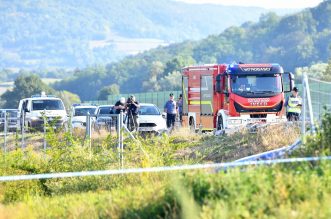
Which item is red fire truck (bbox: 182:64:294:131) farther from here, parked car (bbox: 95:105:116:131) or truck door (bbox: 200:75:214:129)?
parked car (bbox: 95:105:116:131)

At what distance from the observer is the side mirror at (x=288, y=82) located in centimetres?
3315

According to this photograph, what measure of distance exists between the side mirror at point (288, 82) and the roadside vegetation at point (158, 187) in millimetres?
9289

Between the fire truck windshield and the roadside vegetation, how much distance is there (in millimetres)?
9778

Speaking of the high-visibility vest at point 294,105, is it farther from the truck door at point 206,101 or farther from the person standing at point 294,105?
the truck door at point 206,101

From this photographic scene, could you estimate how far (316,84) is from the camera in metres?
Answer: 18.2

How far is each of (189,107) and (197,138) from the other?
7.65 m

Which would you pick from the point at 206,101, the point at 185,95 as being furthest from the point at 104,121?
the point at 185,95

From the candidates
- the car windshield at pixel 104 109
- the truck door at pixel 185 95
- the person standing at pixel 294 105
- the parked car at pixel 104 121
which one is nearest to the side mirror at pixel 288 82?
the person standing at pixel 294 105

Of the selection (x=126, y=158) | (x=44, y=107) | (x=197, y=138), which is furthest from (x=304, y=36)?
(x=126, y=158)

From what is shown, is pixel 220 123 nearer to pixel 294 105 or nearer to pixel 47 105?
pixel 294 105

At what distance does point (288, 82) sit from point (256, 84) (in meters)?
1.02

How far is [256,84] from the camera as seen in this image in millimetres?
33844

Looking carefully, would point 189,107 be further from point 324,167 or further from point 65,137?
point 324,167

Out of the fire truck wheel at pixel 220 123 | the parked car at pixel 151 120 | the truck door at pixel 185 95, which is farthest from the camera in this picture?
the truck door at pixel 185 95
